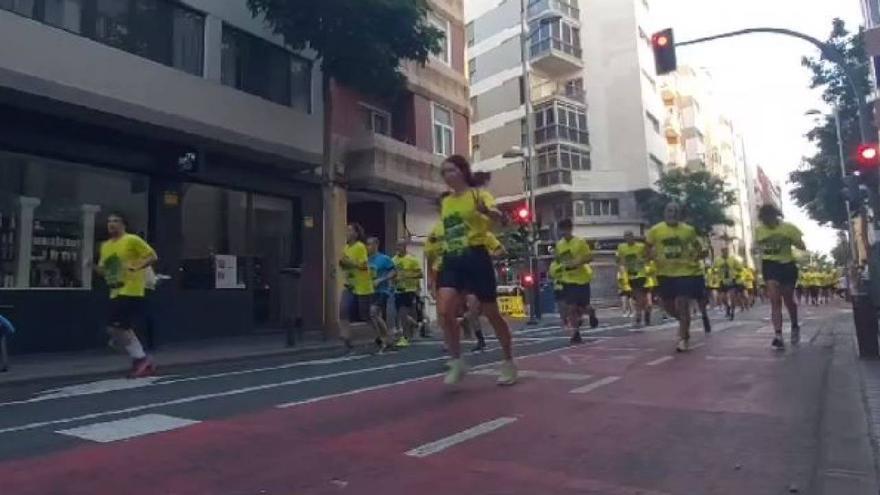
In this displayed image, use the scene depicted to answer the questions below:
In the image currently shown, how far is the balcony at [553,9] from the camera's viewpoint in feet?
164

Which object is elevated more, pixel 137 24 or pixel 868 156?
pixel 137 24

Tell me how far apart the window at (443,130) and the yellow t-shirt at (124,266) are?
1584cm

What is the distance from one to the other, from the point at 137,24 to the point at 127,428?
1140cm

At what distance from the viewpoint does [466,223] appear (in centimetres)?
674

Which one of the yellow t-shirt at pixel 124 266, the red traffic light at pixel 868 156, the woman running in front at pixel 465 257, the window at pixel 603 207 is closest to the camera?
the woman running in front at pixel 465 257

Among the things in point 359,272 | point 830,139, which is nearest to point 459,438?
point 359,272

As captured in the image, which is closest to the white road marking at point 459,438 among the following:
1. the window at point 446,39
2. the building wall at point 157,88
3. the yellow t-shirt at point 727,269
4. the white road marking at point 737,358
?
the white road marking at point 737,358

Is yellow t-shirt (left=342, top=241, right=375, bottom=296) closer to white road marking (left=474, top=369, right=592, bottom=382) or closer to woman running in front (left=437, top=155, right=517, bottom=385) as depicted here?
white road marking (left=474, top=369, right=592, bottom=382)

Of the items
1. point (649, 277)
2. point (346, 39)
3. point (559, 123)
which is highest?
point (559, 123)

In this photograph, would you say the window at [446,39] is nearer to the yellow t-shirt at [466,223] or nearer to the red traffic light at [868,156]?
the red traffic light at [868,156]

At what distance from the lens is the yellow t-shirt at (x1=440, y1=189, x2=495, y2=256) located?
22.1 ft

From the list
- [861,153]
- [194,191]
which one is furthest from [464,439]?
[194,191]

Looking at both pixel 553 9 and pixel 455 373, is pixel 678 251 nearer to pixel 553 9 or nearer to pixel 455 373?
pixel 455 373

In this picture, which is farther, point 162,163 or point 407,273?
point 162,163
